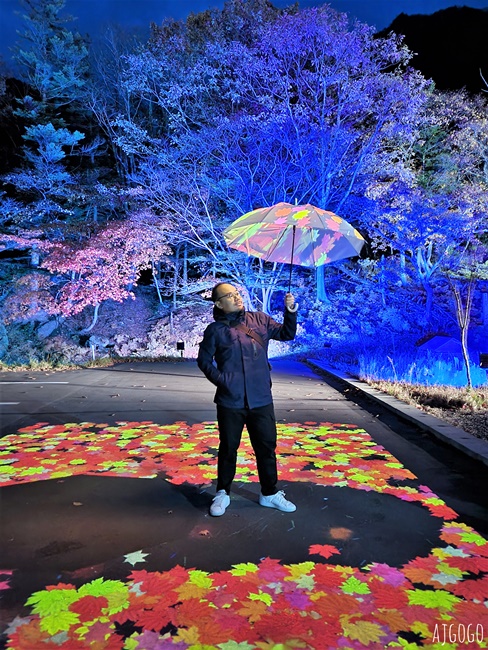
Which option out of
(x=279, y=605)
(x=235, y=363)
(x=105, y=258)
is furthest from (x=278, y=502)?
(x=105, y=258)

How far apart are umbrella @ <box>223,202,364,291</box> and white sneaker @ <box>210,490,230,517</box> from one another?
94.2 inches

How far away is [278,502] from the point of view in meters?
4.05

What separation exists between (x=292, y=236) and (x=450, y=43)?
34.8 meters

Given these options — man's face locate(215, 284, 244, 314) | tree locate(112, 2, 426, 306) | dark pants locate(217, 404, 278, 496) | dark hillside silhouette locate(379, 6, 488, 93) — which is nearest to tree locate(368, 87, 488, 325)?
tree locate(112, 2, 426, 306)

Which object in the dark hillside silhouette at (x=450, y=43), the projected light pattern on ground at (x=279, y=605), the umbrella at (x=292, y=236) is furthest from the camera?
the dark hillside silhouette at (x=450, y=43)

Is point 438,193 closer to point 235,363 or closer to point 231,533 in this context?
point 235,363

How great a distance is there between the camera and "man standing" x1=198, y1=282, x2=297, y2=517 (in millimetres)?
3943

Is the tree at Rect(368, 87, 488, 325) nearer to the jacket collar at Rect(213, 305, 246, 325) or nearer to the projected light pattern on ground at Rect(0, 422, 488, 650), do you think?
the jacket collar at Rect(213, 305, 246, 325)

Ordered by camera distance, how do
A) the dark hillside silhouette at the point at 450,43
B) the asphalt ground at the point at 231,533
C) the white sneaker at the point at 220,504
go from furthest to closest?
1. the dark hillside silhouette at the point at 450,43
2. the white sneaker at the point at 220,504
3. the asphalt ground at the point at 231,533

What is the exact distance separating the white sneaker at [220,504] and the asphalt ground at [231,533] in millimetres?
77

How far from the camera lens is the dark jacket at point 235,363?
155 inches

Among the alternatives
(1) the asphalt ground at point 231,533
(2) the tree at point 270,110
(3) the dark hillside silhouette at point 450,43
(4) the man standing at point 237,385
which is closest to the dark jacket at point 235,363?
(4) the man standing at point 237,385

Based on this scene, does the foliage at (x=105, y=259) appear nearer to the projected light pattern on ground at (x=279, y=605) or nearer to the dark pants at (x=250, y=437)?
the dark pants at (x=250, y=437)

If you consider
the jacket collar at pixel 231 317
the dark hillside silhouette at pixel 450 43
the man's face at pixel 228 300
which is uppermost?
the dark hillside silhouette at pixel 450 43
